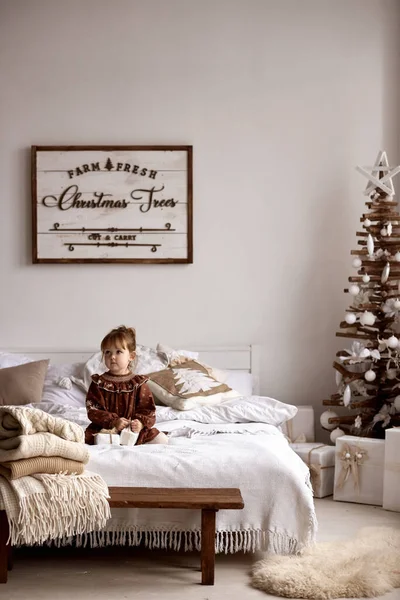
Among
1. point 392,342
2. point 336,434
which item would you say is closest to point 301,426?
point 336,434

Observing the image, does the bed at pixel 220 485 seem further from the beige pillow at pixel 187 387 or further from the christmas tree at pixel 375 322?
the christmas tree at pixel 375 322

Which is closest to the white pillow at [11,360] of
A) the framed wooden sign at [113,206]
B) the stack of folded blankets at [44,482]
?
the framed wooden sign at [113,206]

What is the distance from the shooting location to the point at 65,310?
520 centimetres

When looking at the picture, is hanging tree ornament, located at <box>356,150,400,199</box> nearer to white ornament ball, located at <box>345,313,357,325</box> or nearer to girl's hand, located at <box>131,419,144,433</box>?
white ornament ball, located at <box>345,313,357,325</box>

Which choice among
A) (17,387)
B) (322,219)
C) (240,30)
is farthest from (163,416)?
(240,30)

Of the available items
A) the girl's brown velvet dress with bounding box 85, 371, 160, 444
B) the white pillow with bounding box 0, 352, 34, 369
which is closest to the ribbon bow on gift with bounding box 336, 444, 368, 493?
the girl's brown velvet dress with bounding box 85, 371, 160, 444

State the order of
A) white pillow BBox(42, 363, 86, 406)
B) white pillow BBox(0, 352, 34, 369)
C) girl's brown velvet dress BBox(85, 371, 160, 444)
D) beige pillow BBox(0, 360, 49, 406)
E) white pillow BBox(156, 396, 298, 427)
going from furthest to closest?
white pillow BBox(0, 352, 34, 369), white pillow BBox(42, 363, 86, 406), beige pillow BBox(0, 360, 49, 406), white pillow BBox(156, 396, 298, 427), girl's brown velvet dress BBox(85, 371, 160, 444)

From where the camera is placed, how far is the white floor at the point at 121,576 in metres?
2.97

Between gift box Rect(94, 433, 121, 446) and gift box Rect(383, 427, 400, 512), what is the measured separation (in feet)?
4.96

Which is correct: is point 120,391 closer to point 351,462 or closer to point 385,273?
point 351,462

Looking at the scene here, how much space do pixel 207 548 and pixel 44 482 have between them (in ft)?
2.05

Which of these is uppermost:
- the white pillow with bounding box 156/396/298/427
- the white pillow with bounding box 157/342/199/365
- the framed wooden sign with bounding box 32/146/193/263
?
the framed wooden sign with bounding box 32/146/193/263

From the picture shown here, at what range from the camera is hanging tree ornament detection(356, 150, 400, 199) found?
474cm

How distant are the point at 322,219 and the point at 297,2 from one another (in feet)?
4.22
